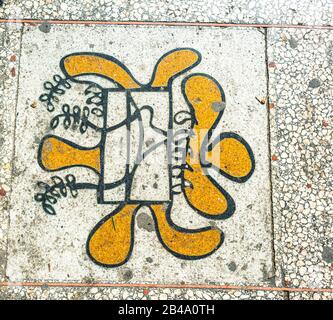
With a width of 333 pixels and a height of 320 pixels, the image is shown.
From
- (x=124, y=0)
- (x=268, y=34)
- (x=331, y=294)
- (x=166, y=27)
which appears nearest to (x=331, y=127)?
(x=268, y=34)

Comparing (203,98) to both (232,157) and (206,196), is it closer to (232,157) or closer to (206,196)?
(232,157)

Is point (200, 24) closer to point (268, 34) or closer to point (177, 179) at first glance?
point (268, 34)

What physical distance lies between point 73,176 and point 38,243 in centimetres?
54

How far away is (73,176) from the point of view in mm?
3600

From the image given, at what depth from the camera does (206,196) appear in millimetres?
3574

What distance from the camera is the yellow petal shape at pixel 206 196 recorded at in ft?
11.7

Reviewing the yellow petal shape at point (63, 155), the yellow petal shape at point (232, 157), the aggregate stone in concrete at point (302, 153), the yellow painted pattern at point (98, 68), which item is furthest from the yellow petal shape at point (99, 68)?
the aggregate stone in concrete at point (302, 153)

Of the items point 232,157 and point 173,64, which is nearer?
point 232,157

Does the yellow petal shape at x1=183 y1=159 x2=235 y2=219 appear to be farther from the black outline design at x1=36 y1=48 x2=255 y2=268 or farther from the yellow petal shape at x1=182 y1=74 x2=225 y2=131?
the yellow petal shape at x1=182 y1=74 x2=225 y2=131

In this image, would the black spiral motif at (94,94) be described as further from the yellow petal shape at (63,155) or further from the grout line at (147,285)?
the grout line at (147,285)

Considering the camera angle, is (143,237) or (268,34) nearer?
(143,237)

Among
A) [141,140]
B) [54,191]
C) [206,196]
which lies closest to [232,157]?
[206,196]

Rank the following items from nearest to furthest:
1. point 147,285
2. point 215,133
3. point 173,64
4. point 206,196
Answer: point 147,285 → point 206,196 → point 215,133 → point 173,64

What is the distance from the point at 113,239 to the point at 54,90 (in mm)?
1230
